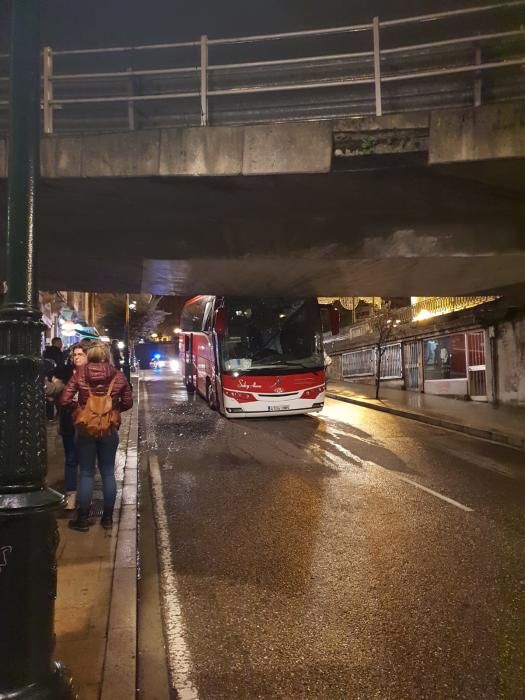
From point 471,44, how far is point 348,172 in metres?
2.66

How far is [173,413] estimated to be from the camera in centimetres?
1664

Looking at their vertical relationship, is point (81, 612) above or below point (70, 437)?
below

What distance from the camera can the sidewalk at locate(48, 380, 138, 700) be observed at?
9.78 ft

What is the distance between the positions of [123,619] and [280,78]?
825 centimetres

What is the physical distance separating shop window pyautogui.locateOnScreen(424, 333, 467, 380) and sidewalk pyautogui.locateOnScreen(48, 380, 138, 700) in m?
16.7

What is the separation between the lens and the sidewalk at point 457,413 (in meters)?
11.9

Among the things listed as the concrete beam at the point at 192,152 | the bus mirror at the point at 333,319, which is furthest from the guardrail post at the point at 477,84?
the bus mirror at the point at 333,319

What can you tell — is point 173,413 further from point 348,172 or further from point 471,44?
point 471,44

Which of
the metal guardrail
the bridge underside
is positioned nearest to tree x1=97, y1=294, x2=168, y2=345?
the bridge underside

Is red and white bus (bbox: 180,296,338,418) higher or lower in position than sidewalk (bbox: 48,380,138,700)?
higher

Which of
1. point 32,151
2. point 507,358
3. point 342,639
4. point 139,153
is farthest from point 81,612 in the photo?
point 507,358

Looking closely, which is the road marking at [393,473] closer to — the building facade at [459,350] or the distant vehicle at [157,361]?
the building facade at [459,350]

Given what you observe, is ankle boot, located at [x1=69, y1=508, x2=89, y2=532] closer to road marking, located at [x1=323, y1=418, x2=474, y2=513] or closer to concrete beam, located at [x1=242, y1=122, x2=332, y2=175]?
road marking, located at [x1=323, y1=418, x2=474, y2=513]

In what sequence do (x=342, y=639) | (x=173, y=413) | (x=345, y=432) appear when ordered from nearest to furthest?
(x=342, y=639) → (x=345, y=432) → (x=173, y=413)
